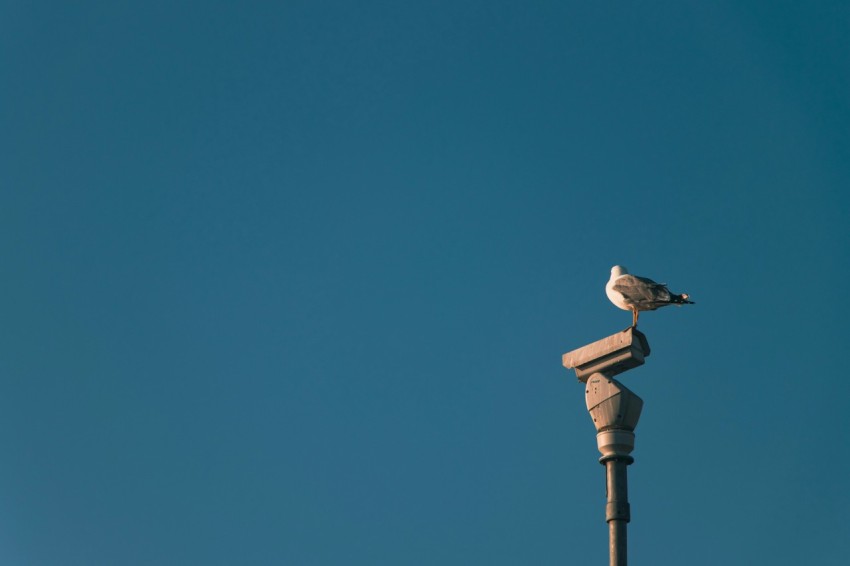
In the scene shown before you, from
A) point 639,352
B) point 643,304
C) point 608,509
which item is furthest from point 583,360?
point 643,304

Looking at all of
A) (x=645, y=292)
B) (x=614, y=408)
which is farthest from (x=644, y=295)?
(x=614, y=408)

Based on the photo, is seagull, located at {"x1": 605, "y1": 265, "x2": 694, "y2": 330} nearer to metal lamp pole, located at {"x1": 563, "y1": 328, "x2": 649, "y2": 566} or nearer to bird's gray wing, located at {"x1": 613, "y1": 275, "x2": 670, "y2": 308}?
bird's gray wing, located at {"x1": 613, "y1": 275, "x2": 670, "y2": 308}

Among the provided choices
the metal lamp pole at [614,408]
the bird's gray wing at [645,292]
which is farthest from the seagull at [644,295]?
the metal lamp pole at [614,408]

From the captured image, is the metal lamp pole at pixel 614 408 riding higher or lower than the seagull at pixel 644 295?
lower

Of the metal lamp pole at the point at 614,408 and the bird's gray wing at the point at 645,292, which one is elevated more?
the bird's gray wing at the point at 645,292

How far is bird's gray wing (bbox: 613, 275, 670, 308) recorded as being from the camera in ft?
43.9

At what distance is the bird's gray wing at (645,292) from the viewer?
1339 cm

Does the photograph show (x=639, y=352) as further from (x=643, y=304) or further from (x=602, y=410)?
(x=643, y=304)

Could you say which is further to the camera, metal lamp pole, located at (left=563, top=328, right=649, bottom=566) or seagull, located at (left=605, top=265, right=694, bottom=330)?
seagull, located at (left=605, top=265, right=694, bottom=330)

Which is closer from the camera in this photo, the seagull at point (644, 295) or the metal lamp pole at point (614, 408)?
the metal lamp pole at point (614, 408)

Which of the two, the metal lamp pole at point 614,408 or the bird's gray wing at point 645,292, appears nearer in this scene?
the metal lamp pole at point 614,408

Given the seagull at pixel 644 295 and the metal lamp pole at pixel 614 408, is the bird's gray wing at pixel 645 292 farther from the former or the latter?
the metal lamp pole at pixel 614 408

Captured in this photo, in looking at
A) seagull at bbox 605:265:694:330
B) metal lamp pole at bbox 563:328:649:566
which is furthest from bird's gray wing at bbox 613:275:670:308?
metal lamp pole at bbox 563:328:649:566

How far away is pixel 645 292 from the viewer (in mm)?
13461
